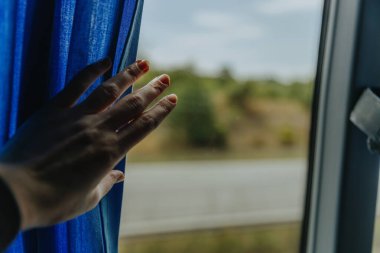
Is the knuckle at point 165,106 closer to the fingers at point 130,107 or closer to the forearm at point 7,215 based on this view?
the fingers at point 130,107

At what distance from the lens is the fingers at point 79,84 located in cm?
52

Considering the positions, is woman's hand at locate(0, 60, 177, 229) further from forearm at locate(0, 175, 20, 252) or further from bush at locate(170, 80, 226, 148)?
bush at locate(170, 80, 226, 148)

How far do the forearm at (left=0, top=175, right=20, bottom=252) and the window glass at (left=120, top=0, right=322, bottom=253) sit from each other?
53 cm

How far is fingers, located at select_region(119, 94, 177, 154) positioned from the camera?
51cm

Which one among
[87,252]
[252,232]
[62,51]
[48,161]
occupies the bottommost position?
[252,232]

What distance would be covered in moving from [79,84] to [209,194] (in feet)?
9.68

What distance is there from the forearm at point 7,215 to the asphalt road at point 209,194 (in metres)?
2.44

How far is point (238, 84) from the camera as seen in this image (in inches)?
86.4

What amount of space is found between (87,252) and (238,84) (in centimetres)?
168

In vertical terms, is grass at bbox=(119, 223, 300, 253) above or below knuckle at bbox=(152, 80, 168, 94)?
below

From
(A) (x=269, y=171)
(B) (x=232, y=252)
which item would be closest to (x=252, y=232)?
(B) (x=232, y=252)

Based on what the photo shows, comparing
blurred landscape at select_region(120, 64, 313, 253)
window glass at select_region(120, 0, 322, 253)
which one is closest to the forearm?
window glass at select_region(120, 0, 322, 253)

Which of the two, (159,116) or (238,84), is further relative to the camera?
(238,84)

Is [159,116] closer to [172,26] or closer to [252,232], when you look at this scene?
[172,26]
